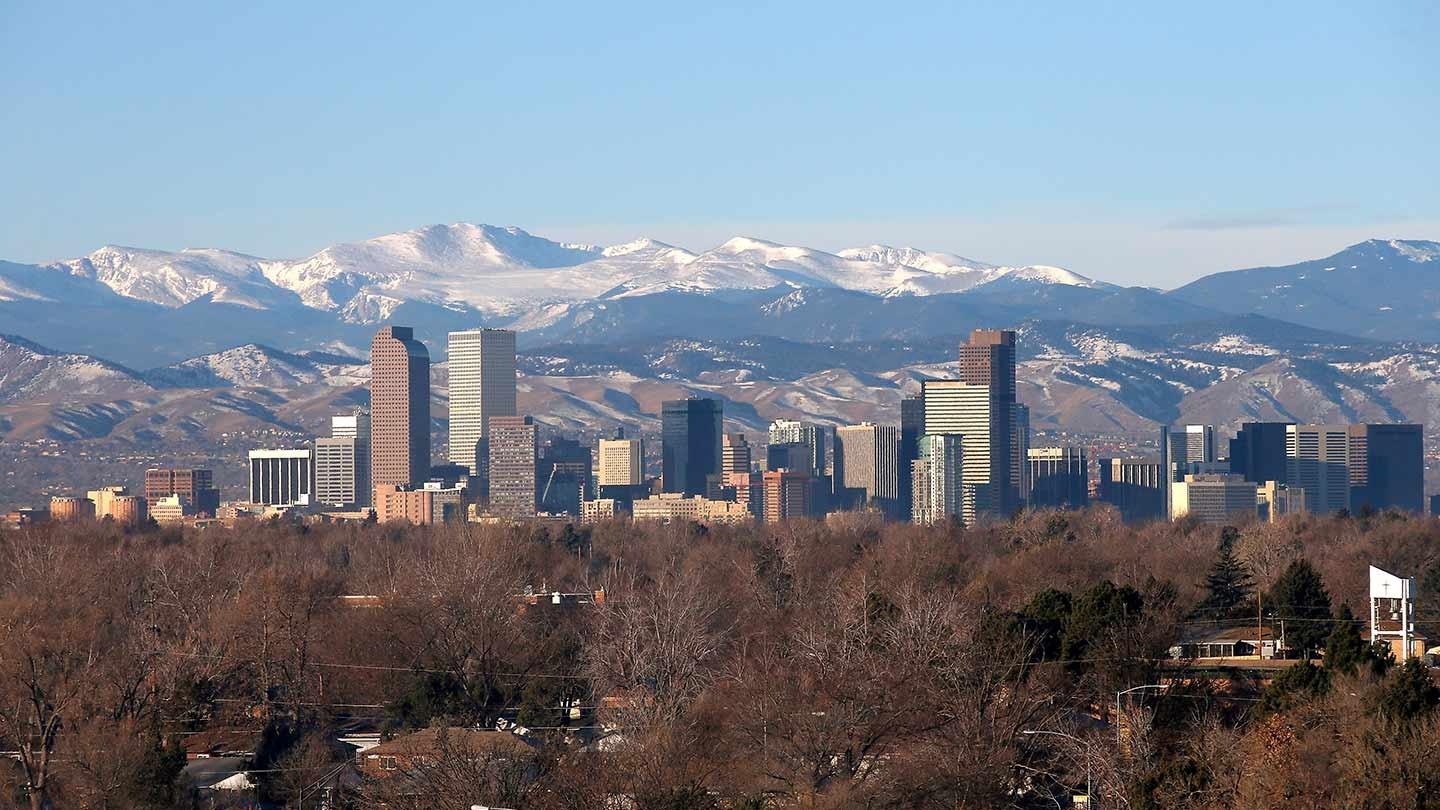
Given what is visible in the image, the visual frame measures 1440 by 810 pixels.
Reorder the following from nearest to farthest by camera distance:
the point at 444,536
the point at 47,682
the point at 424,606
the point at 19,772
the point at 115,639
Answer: the point at 19,772, the point at 47,682, the point at 115,639, the point at 424,606, the point at 444,536

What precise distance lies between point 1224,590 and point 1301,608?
35.3 feet

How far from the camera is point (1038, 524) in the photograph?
181 m

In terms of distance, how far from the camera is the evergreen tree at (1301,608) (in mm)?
87381

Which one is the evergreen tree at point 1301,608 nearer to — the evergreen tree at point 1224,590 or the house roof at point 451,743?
the evergreen tree at point 1224,590

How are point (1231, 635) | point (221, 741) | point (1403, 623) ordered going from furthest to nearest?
point (1231, 635), point (1403, 623), point (221, 741)

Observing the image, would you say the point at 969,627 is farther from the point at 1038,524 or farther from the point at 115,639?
the point at 1038,524

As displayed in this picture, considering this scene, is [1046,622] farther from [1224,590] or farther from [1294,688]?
[1224,590]

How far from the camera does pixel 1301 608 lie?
309 feet

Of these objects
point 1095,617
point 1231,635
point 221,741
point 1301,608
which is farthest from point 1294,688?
point 221,741

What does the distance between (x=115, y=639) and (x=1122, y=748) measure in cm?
4299

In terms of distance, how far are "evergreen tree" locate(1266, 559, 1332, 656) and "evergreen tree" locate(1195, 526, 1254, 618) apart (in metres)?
2.19

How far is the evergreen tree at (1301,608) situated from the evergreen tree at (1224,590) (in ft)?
7.20

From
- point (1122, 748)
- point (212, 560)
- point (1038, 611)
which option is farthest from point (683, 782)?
point (212, 560)

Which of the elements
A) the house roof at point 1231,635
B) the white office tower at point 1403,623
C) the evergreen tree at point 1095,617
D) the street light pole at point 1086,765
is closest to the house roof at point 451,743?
the street light pole at point 1086,765
